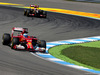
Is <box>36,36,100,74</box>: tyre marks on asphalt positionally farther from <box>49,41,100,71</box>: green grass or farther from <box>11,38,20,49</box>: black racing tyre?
<box>11,38,20,49</box>: black racing tyre

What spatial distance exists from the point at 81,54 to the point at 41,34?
17.6ft

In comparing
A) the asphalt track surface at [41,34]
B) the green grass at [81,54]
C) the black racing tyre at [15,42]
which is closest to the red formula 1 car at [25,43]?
the black racing tyre at [15,42]

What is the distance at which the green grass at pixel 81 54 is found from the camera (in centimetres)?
1145

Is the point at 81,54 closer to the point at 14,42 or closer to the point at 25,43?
the point at 25,43

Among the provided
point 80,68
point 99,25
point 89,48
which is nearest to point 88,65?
point 80,68

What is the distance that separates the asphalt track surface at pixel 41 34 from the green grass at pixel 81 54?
1.18 metres

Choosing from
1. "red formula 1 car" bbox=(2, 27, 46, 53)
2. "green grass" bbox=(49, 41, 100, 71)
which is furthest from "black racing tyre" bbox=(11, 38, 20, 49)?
"green grass" bbox=(49, 41, 100, 71)

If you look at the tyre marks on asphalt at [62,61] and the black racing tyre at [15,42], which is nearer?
the tyre marks on asphalt at [62,61]

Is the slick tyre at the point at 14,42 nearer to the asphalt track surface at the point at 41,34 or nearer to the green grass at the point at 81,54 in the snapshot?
the asphalt track surface at the point at 41,34

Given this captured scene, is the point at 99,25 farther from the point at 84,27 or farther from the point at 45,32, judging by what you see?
the point at 45,32

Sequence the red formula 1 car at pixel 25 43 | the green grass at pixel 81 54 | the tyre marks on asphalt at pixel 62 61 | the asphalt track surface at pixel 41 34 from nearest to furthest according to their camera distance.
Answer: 1. the asphalt track surface at pixel 41 34
2. the tyre marks on asphalt at pixel 62 61
3. the green grass at pixel 81 54
4. the red formula 1 car at pixel 25 43

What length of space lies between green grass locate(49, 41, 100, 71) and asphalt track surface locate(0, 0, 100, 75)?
3.88 ft

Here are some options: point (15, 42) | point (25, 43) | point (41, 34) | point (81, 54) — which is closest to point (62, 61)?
point (81, 54)

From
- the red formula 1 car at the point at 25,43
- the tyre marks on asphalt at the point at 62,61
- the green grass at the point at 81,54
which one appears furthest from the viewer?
the red formula 1 car at the point at 25,43
